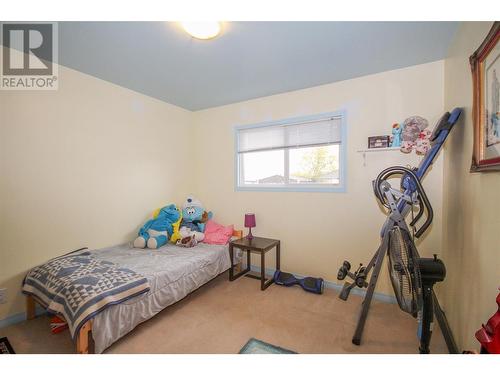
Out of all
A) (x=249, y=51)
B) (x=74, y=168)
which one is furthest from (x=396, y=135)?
(x=74, y=168)

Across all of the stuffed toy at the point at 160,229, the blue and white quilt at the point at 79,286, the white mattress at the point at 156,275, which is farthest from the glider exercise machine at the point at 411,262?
the stuffed toy at the point at 160,229

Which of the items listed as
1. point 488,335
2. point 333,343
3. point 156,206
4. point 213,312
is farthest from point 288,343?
point 156,206

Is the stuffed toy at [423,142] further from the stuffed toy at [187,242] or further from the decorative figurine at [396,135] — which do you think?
the stuffed toy at [187,242]

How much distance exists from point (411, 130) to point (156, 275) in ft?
9.20

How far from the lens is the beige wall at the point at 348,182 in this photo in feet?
7.07

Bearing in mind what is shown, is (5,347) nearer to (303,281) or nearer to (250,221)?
(250,221)

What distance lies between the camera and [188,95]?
9.75 feet

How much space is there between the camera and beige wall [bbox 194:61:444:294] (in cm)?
216

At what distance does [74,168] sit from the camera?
7.55 ft

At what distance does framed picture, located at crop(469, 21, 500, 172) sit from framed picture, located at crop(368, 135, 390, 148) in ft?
3.22

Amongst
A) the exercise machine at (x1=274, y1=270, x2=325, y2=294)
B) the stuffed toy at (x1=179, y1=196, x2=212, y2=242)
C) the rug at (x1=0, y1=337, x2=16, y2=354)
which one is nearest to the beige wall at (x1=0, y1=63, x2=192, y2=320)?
the rug at (x1=0, y1=337, x2=16, y2=354)

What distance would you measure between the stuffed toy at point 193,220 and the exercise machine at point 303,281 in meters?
1.15

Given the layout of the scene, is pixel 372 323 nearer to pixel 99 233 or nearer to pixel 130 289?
pixel 130 289

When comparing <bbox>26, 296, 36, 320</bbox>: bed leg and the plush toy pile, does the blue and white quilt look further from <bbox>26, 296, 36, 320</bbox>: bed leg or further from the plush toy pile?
the plush toy pile
